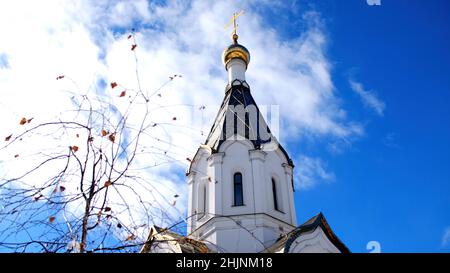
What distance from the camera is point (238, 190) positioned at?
1639 centimetres

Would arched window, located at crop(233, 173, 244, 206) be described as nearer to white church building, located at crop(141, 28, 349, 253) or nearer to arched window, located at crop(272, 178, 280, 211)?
white church building, located at crop(141, 28, 349, 253)

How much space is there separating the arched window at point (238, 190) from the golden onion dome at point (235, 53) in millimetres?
7948

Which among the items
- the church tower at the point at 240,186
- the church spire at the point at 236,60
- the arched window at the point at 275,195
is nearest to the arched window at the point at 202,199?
the church tower at the point at 240,186

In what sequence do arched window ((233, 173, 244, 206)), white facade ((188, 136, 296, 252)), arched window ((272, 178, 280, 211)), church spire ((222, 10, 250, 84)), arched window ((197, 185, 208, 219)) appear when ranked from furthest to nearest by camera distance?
1. church spire ((222, 10, 250, 84))
2. arched window ((197, 185, 208, 219))
3. arched window ((272, 178, 280, 211))
4. arched window ((233, 173, 244, 206))
5. white facade ((188, 136, 296, 252))

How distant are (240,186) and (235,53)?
8.59 meters

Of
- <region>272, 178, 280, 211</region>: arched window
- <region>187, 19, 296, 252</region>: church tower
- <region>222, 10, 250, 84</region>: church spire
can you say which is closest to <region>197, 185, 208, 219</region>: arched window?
<region>187, 19, 296, 252</region>: church tower

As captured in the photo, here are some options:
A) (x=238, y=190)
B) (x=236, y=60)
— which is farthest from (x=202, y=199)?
(x=236, y=60)

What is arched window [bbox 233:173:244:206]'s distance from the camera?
16.1 metres

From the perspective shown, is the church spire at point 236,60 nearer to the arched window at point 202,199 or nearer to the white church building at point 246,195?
the white church building at point 246,195

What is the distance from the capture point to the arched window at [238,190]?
1606 cm

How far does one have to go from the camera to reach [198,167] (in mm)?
17797

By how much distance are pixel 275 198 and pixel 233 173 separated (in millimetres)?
1990

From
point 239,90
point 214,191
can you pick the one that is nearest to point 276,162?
point 214,191
